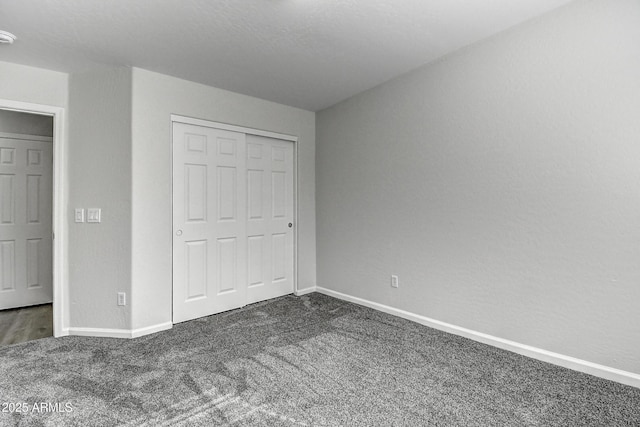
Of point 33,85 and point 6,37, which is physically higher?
point 6,37

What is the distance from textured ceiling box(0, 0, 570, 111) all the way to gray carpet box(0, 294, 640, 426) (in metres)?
2.30

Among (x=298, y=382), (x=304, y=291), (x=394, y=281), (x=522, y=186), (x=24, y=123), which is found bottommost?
(x=298, y=382)

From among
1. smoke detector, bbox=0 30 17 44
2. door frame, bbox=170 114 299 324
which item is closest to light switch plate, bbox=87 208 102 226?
door frame, bbox=170 114 299 324

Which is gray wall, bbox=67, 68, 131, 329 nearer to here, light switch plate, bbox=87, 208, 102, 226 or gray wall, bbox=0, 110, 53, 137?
light switch plate, bbox=87, 208, 102, 226

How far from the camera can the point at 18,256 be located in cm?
379

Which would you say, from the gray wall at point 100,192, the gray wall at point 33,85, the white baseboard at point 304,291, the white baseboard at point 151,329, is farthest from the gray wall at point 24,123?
the white baseboard at point 304,291

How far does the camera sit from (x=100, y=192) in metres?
2.92

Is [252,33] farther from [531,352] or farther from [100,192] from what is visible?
[531,352]

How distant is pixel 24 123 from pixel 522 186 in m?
5.06

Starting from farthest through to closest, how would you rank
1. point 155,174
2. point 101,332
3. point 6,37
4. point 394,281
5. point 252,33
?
point 394,281, point 155,174, point 101,332, point 252,33, point 6,37

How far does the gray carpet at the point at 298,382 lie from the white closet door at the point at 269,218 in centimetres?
97

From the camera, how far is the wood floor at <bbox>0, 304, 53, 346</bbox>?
2.93 meters

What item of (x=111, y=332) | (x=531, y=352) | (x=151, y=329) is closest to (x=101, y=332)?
(x=111, y=332)

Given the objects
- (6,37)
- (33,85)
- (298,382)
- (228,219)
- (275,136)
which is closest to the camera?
(298,382)
